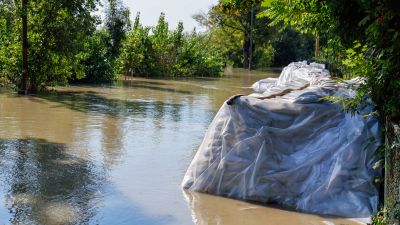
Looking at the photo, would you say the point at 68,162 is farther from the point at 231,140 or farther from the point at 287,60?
the point at 287,60

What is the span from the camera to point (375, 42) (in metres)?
3.96

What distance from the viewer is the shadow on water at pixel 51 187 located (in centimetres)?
566

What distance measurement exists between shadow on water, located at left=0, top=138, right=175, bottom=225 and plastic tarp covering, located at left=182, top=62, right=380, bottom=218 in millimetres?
1272

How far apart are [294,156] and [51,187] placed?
10.4 feet

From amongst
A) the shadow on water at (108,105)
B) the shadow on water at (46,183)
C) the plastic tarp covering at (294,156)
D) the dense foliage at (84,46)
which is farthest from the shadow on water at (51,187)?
the dense foliage at (84,46)

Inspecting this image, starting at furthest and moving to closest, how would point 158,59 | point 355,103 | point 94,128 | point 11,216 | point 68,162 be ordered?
point 158,59 → point 94,128 → point 68,162 → point 11,216 → point 355,103

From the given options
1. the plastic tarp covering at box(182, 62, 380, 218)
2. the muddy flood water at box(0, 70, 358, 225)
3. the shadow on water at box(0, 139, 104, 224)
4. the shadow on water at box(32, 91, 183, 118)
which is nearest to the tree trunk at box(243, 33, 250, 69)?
the shadow on water at box(32, 91, 183, 118)

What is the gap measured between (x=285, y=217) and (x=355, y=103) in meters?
1.94

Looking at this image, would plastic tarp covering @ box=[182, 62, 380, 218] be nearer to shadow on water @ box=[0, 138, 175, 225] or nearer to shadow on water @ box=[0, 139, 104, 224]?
shadow on water @ box=[0, 138, 175, 225]

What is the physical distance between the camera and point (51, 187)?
6.74 metres

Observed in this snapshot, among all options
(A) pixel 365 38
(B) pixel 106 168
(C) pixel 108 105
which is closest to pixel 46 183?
(B) pixel 106 168

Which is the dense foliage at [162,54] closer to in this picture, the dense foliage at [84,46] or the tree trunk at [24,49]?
the dense foliage at [84,46]

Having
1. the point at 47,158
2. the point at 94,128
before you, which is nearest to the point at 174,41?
the point at 94,128

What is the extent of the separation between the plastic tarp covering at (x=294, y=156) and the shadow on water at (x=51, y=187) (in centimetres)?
127
